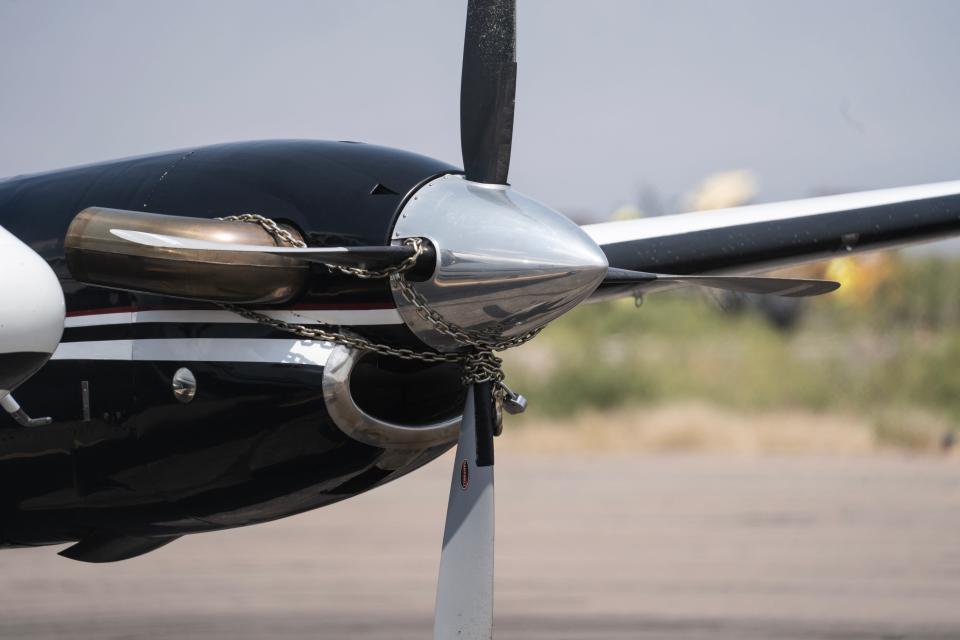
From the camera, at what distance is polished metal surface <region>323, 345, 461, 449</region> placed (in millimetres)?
5824

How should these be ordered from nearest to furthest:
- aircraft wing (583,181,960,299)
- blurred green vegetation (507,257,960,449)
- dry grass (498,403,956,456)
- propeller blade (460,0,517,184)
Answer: propeller blade (460,0,517,184), aircraft wing (583,181,960,299), dry grass (498,403,956,456), blurred green vegetation (507,257,960,449)

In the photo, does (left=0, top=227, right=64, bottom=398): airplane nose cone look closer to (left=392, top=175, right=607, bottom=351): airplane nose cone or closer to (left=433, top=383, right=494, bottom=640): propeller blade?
(left=392, top=175, right=607, bottom=351): airplane nose cone

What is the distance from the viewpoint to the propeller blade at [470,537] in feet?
19.9

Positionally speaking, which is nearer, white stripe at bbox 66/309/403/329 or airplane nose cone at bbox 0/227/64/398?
airplane nose cone at bbox 0/227/64/398

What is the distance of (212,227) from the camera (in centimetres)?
571

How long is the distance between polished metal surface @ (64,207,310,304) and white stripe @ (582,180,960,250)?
2400 millimetres

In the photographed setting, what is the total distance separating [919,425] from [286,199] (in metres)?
Result: 22.9

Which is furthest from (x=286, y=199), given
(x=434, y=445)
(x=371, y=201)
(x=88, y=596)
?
(x=88, y=596)

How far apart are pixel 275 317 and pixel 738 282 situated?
232 cm

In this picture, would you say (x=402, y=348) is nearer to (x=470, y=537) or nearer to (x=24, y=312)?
(x=470, y=537)

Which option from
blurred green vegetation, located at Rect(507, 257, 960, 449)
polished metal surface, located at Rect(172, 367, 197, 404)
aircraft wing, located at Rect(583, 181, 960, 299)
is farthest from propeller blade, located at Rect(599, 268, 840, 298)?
blurred green vegetation, located at Rect(507, 257, 960, 449)

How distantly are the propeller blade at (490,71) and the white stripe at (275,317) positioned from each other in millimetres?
895

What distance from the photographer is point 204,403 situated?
5996 mm

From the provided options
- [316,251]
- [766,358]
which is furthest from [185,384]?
[766,358]
